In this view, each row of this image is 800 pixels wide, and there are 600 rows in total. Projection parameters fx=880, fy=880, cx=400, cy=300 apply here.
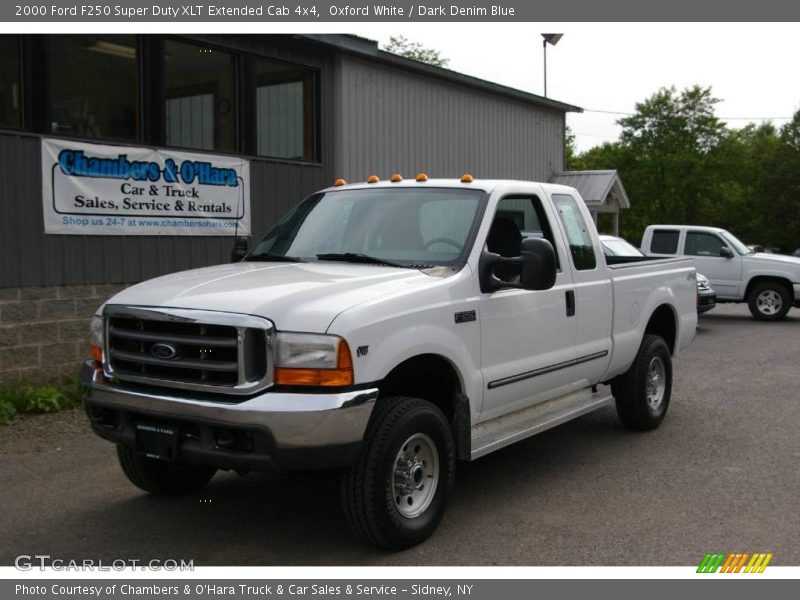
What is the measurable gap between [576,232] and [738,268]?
12433mm

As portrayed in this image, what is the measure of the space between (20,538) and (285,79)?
27.2ft

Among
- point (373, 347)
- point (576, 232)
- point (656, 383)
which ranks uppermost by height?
point (576, 232)

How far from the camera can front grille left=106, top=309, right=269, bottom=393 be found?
168 inches

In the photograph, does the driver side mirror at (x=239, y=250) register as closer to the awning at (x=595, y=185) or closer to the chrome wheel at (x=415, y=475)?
the chrome wheel at (x=415, y=475)

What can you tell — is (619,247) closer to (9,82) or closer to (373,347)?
(9,82)

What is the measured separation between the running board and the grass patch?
4669mm

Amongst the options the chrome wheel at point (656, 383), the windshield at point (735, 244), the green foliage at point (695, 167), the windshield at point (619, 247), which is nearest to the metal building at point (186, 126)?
the windshield at point (619, 247)

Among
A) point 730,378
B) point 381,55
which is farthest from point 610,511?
point 381,55

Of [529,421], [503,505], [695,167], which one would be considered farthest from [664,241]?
[695,167]

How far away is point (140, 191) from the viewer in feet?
31.8

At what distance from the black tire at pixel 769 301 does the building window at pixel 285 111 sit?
10030mm

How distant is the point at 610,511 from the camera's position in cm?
536

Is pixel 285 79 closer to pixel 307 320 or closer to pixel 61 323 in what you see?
pixel 61 323

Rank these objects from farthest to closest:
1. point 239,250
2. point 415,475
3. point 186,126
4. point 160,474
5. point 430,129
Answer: point 430,129 < point 186,126 < point 239,250 < point 160,474 < point 415,475
